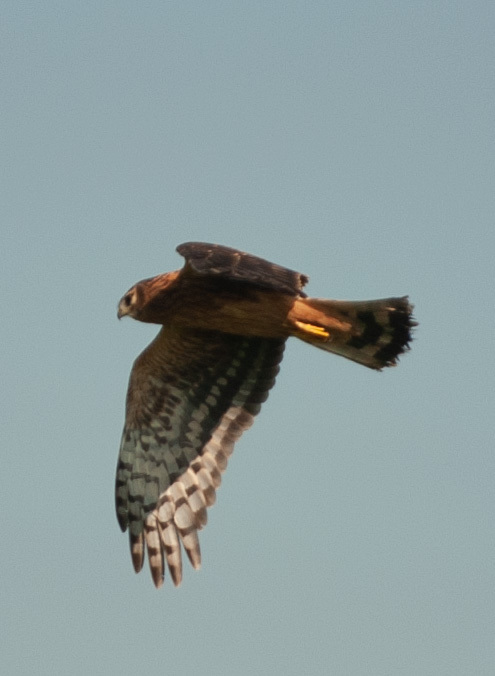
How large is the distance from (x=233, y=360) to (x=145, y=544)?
1687 mm

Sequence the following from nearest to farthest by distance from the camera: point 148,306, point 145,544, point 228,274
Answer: point 228,274
point 148,306
point 145,544

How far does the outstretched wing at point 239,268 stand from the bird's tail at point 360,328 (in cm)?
90

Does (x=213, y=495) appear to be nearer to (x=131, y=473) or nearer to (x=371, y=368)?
(x=131, y=473)

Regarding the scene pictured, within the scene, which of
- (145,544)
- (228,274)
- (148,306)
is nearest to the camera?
(228,274)

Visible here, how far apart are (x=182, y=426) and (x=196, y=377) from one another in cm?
44

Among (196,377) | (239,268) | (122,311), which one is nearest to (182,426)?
(196,377)

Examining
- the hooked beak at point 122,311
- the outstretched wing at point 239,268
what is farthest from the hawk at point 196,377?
the outstretched wing at point 239,268

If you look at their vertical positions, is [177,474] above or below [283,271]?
below

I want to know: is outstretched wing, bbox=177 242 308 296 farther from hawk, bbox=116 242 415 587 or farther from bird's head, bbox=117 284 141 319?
bird's head, bbox=117 284 141 319

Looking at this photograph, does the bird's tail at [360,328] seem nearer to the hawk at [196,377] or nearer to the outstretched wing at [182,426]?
the hawk at [196,377]

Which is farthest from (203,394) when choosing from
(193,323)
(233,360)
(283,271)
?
(283,271)

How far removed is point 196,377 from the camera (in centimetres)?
1112

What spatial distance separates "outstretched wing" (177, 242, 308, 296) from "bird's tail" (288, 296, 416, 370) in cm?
90

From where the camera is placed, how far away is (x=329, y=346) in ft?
34.0
